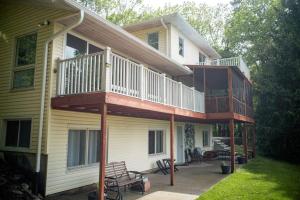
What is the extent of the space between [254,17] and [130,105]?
102 ft

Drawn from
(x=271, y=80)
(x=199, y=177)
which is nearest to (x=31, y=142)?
(x=199, y=177)

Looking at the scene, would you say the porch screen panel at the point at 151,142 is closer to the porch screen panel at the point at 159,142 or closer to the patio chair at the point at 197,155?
the porch screen panel at the point at 159,142

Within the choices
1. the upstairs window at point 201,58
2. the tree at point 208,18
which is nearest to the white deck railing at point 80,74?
the upstairs window at point 201,58

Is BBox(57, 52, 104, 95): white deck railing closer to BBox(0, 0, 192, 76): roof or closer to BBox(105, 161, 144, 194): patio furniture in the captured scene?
BBox(0, 0, 192, 76): roof

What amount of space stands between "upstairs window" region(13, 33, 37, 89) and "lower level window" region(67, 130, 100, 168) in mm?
2369

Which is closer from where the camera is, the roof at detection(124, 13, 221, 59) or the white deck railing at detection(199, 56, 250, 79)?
the roof at detection(124, 13, 221, 59)

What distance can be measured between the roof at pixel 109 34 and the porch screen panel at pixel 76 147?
361cm

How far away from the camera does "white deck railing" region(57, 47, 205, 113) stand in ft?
25.1

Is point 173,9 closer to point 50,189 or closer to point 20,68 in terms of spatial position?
point 20,68

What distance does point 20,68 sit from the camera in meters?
9.80

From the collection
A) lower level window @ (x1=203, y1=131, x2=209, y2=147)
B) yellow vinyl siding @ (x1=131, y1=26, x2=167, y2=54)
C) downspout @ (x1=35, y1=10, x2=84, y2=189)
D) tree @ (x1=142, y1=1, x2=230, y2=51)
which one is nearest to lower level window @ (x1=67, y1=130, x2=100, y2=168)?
downspout @ (x1=35, y1=10, x2=84, y2=189)

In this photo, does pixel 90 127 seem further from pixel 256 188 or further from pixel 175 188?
pixel 256 188

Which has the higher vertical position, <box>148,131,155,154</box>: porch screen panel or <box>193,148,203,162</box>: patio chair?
<box>148,131,155,154</box>: porch screen panel

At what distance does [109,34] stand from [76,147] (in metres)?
4.26
